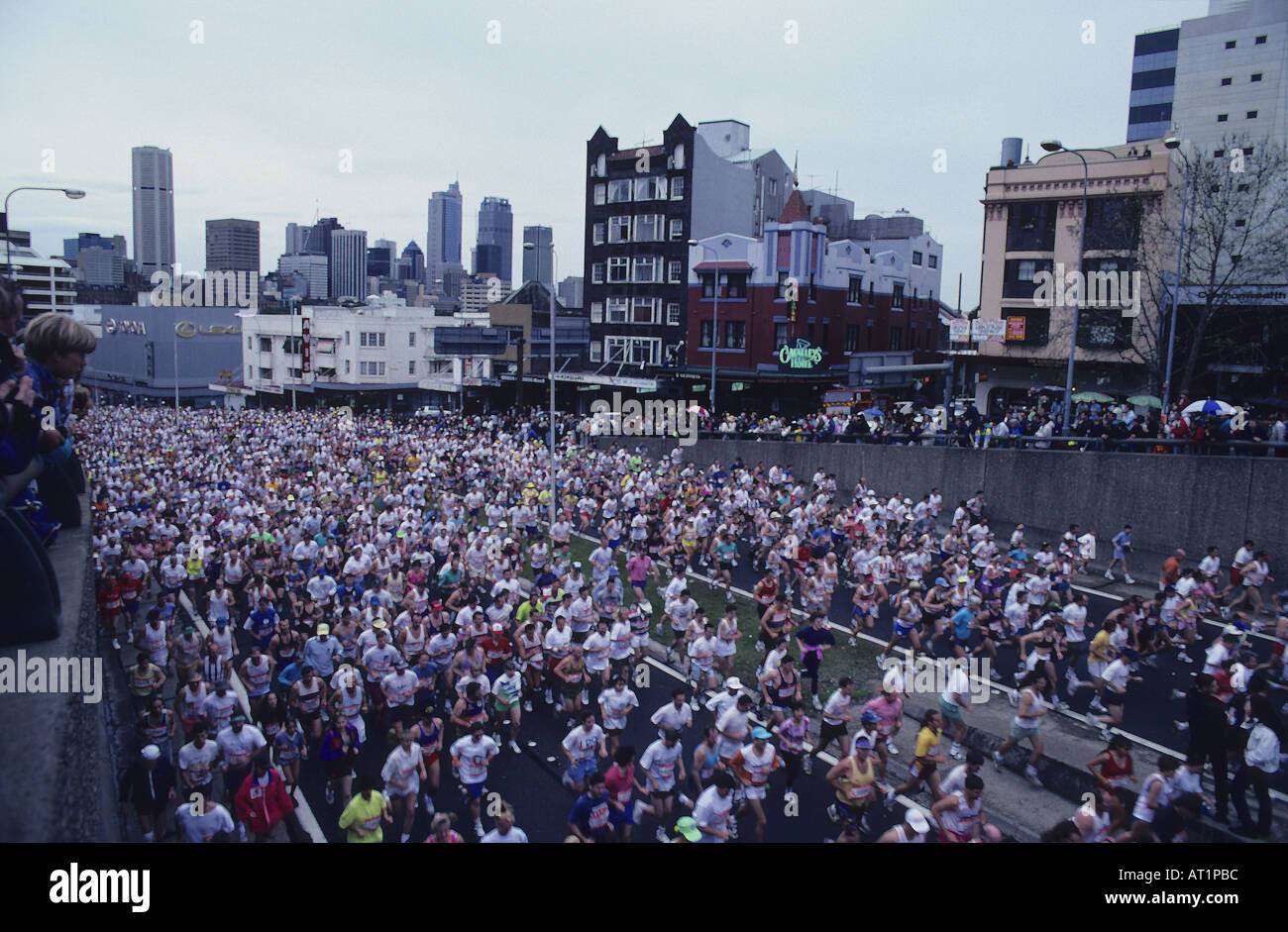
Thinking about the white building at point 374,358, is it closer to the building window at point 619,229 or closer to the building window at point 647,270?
the building window at point 619,229

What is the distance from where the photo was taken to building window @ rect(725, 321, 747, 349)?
4519 cm

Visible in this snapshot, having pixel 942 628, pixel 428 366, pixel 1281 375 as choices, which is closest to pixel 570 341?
pixel 428 366

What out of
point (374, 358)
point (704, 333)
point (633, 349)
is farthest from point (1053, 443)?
point (374, 358)

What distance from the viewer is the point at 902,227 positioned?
193 ft

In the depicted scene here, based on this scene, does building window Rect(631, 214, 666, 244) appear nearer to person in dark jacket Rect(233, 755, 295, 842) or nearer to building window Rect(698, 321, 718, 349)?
building window Rect(698, 321, 718, 349)

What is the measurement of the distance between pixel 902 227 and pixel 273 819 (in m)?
58.4
